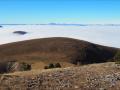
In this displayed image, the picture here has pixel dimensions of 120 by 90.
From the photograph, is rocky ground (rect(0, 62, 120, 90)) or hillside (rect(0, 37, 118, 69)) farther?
hillside (rect(0, 37, 118, 69))

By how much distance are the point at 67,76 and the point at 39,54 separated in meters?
50.0

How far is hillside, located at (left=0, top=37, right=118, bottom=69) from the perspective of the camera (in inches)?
2724

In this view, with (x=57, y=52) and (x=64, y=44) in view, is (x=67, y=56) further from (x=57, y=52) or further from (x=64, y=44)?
(x=64, y=44)

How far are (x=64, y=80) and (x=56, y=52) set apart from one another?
51.7 meters

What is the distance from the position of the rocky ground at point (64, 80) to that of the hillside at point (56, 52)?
3966 centimetres

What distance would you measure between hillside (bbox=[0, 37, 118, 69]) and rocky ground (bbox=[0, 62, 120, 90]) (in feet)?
130

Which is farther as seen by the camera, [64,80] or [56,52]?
[56,52]

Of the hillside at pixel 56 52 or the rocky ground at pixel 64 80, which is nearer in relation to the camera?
the rocky ground at pixel 64 80

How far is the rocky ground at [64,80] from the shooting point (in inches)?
912

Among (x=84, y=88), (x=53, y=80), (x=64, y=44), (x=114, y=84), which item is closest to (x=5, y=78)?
(x=53, y=80)

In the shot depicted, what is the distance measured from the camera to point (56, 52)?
249 feet

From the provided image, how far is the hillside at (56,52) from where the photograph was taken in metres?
69.2

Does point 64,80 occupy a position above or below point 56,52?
below

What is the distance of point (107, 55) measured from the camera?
267ft
